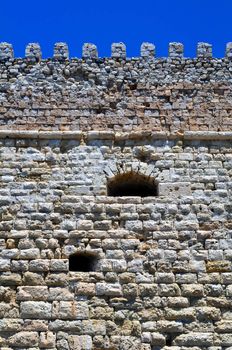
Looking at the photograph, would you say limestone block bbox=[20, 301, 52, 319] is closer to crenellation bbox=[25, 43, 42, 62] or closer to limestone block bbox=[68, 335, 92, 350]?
limestone block bbox=[68, 335, 92, 350]

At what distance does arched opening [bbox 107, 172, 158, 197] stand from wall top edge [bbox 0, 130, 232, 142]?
64 centimetres

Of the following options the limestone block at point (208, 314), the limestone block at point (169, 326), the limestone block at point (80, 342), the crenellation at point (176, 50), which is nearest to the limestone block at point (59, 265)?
the limestone block at point (80, 342)

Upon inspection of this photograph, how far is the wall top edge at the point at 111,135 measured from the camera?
1019cm

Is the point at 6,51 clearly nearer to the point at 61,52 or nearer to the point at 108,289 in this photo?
the point at 61,52

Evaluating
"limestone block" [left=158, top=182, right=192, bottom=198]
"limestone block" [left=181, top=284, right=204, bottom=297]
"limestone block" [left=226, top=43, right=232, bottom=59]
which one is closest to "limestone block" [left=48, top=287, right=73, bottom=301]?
"limestone block" [left=181, top=284, right=204, bottom=297]

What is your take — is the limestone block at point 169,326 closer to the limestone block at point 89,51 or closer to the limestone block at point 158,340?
the limestone block at point 158,340

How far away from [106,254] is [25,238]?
1.19 meters

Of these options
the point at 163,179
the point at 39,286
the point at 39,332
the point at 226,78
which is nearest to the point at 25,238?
the point at 39,286

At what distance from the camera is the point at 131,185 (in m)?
10.2

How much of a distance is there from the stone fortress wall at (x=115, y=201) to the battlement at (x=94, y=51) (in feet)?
0.06

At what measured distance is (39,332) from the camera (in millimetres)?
8789

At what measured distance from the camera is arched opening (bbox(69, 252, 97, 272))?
9320 millimetres

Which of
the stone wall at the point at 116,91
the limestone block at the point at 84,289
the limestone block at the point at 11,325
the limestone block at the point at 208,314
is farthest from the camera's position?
the stone wall at the point at 116,91

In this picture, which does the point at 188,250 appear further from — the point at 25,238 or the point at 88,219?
the point at 25,238
